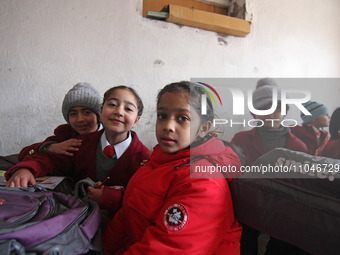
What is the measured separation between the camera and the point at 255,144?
1.35 meters

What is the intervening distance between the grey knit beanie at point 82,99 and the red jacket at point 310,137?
44.7 inches

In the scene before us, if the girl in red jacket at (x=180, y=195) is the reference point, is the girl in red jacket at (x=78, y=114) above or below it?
above

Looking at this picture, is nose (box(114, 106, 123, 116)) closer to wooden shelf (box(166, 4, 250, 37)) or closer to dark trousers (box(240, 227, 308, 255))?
dark trousers (box(240, 227, 308, 255))

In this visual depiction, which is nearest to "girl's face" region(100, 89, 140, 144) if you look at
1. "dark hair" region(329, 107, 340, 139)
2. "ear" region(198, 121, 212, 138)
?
"ear" region(198, 121, 212, 138)

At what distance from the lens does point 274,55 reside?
2176mm

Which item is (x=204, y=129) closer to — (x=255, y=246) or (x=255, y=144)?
(x=255, y=246)

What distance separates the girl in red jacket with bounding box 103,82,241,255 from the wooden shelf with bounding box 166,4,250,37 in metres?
1.18

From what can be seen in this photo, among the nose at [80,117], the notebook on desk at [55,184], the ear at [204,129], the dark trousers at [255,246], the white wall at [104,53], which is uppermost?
the white wall at [104,53]

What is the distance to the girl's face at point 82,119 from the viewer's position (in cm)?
127

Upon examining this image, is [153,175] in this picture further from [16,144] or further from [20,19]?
[20,19]

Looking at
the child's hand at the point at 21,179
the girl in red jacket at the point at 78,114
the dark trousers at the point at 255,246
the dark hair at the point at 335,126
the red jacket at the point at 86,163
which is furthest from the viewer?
the girl in red jacket at the point at 78,114

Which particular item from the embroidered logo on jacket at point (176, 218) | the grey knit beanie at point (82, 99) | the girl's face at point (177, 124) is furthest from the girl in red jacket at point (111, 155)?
the embroidered logo on jacket at point (176, 218)

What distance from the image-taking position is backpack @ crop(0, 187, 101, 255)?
489 mm

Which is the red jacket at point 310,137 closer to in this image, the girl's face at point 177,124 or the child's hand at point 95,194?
the girl's face at point 177,124
